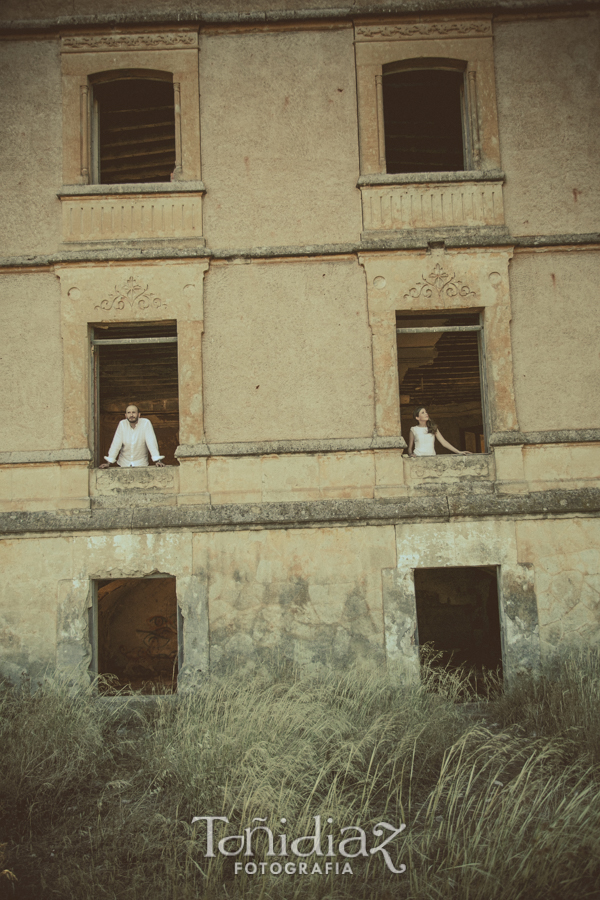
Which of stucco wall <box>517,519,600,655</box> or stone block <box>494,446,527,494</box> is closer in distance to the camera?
stucco wall <box>517,519,600,655</box>

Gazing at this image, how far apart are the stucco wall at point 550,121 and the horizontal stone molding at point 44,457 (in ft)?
20.5

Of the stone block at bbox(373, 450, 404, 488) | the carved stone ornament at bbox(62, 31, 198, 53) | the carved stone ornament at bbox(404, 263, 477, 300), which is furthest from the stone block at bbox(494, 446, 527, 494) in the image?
the carved stone ornament at bbox(62, 31, 198, 53)

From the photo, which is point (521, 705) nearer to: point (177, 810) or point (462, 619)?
point (177, 810)

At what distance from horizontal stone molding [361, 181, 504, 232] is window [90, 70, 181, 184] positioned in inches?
106

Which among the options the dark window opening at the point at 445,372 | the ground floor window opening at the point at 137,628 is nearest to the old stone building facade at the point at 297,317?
the dark window opening at the point at 445,372

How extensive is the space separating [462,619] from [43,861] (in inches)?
373

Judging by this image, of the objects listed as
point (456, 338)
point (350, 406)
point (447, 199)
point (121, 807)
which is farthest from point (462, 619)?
point (121, 807)

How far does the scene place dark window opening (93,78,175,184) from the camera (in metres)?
8.72

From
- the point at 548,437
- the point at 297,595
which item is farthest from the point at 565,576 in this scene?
the point at 297,595

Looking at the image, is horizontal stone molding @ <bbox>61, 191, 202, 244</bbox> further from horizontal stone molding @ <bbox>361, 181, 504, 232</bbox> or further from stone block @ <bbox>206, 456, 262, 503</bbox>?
stone block @ <bbox>206, 456, 262, 503</bbox>

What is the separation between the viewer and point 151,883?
3643mm

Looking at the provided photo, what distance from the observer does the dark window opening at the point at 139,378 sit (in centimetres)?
910

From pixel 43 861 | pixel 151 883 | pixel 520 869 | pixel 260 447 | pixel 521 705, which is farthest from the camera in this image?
pixel 260 447

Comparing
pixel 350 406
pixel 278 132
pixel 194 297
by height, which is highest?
pixel 278 132
